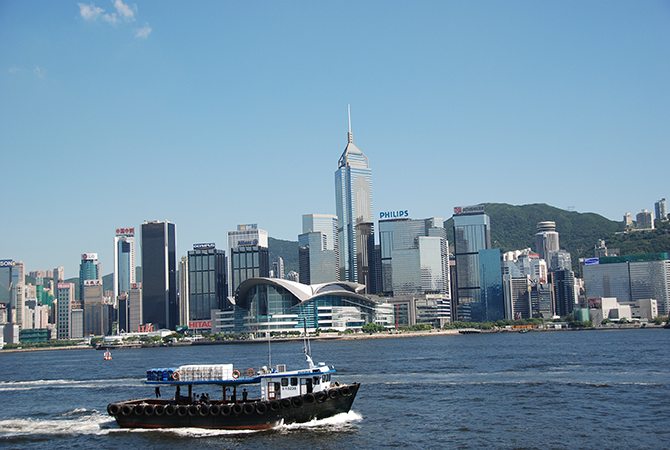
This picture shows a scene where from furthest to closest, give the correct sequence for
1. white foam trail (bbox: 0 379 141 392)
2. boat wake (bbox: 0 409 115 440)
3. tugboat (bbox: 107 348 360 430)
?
white foam trail (bbox: 0 379 141 392) → boat wake (bbox: 0 409 115 440) → tugboat (bbox: 107 348 360 430)

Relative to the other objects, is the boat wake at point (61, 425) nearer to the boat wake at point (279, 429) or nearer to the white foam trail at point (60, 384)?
the boat wake at point (279, 429)

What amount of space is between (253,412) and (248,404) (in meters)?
0.62

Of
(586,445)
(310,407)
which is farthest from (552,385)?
(310,407)

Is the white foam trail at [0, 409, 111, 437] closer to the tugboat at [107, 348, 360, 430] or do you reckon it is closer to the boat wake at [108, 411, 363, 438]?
the tugboat at [107, 348, 360, 430]

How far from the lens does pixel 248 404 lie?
41.4 metres

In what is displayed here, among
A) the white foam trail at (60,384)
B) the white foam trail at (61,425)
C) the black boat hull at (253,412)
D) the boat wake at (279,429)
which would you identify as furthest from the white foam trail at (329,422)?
the white foam trail at (60,384)

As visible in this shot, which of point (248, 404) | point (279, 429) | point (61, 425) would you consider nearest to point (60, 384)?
point (61, 425)

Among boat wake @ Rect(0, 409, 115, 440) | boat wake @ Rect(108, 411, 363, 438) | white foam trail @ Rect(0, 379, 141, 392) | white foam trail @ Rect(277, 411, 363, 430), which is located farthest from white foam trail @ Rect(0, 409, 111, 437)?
white foam trail @ Rect(0, 379, 141, 392)

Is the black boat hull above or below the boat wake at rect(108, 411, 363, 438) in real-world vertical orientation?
above

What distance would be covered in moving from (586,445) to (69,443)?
106ft

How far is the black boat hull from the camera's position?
41.5 metres

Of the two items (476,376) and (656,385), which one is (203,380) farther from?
(656,385)

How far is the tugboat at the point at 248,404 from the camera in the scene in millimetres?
41531

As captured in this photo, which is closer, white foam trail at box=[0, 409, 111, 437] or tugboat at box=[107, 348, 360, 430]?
tugboat at box=[107, 348, 360, 430]
